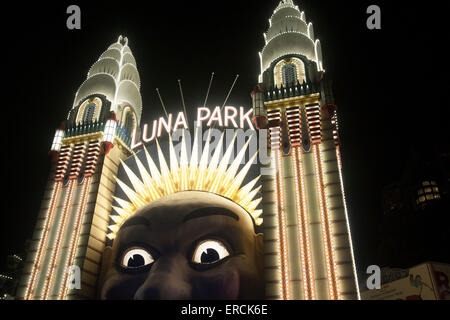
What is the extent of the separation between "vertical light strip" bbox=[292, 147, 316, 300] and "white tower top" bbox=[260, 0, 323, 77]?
6648 millimetres

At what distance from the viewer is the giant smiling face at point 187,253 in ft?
55.3

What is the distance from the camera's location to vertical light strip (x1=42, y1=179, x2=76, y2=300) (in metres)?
19.6

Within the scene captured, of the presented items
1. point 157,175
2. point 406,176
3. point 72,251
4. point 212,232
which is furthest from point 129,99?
point 406,176

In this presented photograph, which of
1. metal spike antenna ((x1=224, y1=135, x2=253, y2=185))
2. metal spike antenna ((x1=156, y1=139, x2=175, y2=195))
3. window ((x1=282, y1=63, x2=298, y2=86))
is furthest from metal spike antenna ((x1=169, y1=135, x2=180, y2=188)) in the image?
window ((x1=282, y1=63, x2=298, y2=86))

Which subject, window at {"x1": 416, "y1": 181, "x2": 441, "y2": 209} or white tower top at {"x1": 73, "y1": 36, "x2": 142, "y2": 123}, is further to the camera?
window at {"x1": 416, "y1": 181, "x2": 441, "y2": 209}

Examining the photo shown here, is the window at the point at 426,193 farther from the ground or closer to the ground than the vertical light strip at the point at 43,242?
farther from the ground

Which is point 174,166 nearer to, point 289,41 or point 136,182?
point 136,182

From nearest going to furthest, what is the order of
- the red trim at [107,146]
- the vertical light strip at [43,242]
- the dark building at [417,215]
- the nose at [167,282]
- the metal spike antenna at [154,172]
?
the nose at [167,282] < the vertical light strip at [43,242] < the metal spike antenna at [154,172] < the red trim at [107,146] < the dark building at [417,215]

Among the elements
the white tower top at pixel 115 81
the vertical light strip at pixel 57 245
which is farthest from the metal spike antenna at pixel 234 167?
the white tower top at pixel 115 81

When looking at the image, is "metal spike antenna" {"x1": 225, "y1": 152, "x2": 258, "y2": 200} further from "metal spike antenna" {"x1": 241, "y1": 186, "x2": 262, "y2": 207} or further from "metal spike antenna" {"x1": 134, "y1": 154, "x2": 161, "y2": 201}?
"metal spike antenna" {"x1": 134, "y1": 154, "x2": 161, "y2": 201}

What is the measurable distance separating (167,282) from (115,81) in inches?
607

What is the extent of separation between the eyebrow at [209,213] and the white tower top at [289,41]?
920 centimetres

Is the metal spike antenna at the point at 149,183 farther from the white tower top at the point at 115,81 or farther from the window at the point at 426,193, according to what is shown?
the window at the point at 426,193
